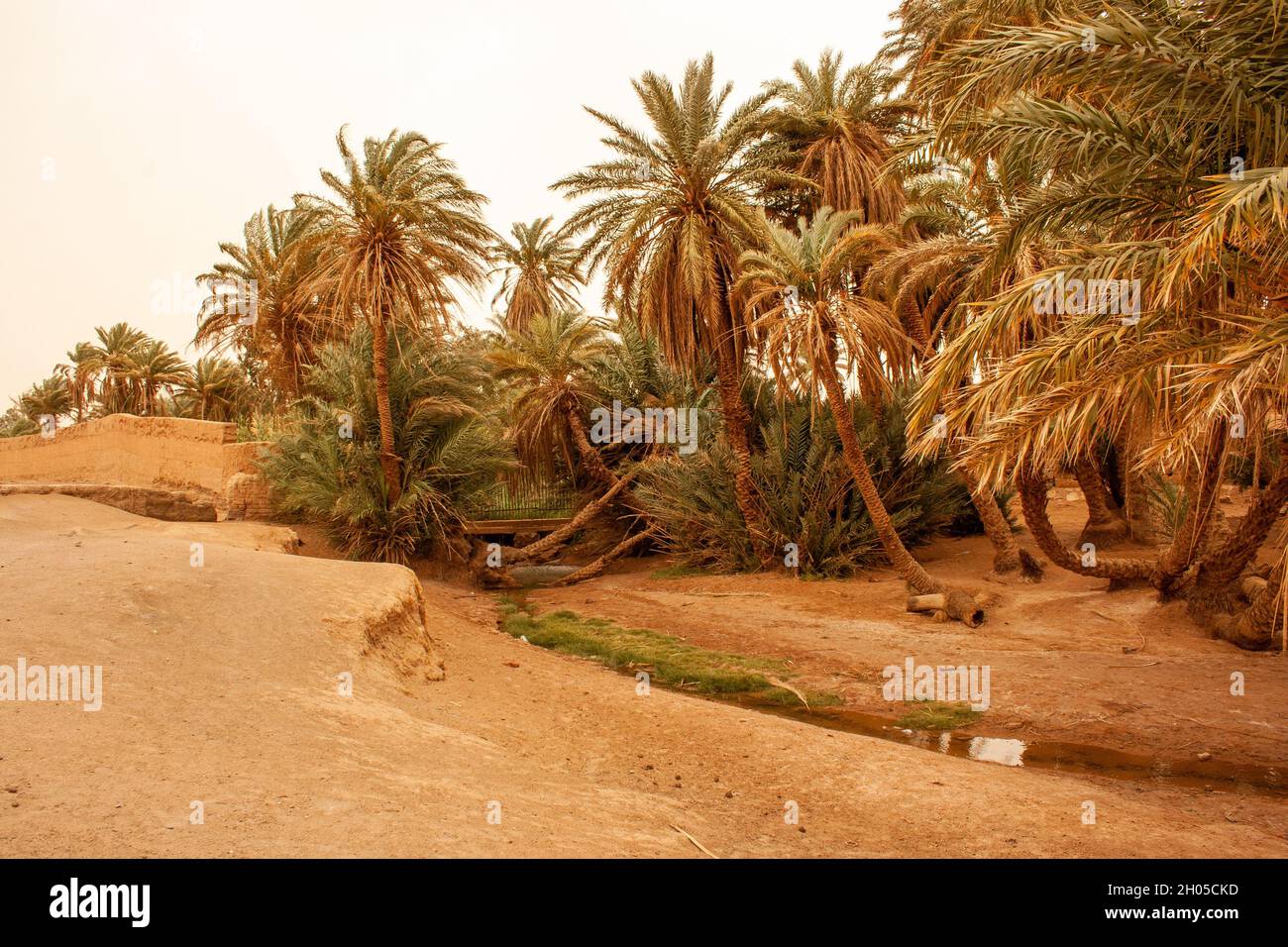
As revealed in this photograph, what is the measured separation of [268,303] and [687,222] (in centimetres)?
1243

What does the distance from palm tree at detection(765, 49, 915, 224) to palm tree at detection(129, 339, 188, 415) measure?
25384 millimetres

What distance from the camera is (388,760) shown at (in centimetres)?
559

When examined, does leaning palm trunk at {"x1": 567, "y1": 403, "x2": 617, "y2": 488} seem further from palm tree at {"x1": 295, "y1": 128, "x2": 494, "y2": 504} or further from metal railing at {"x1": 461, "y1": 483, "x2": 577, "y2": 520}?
palm tree at {"x1": 295, "y1": 128, "x2": 494, "y2": 504}

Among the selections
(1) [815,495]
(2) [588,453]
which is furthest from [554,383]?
(1) [815,495]

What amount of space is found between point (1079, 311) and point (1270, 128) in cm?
199

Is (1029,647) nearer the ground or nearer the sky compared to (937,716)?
nearer the sky

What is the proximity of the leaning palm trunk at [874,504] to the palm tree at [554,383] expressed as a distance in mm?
8544

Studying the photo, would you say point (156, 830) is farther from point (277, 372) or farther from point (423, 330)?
point (277, 372)

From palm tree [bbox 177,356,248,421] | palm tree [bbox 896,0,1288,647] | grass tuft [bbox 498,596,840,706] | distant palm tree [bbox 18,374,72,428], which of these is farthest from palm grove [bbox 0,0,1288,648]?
distant palm tree [bbox 18,374,72,428]

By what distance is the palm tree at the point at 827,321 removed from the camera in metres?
14.9

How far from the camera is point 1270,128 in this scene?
685 centimetres

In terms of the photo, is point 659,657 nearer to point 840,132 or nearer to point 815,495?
point 815,495

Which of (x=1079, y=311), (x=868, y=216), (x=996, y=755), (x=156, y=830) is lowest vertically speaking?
(x=996, y=755)
